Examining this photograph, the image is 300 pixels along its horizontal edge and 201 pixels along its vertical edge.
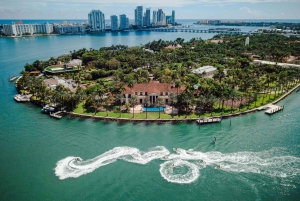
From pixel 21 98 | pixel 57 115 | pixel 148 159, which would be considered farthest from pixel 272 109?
pixel 21 98

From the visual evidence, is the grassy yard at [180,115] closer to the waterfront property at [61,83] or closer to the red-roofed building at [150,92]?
the red-roofed building at [150,92]

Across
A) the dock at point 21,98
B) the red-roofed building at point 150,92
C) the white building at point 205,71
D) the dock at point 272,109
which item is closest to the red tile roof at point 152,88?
the red-roofed building at point 150,92

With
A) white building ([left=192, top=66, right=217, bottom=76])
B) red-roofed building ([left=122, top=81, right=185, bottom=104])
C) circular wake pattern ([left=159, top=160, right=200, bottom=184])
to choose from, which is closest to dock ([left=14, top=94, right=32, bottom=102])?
red-roofed building ([left=122, top=81, right=185, bottom=104])

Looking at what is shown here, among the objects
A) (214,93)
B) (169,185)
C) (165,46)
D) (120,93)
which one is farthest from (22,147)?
(165,46)

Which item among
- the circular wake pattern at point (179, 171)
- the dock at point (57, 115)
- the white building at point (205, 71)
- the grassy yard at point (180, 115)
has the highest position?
the white building at point (205, 71)

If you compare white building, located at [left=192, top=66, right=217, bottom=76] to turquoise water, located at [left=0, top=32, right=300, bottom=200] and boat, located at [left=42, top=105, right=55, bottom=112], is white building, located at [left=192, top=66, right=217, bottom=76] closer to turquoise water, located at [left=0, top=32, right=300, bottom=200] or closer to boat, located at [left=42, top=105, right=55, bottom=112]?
turquoise water, located at [left=0, top=32, right=300, bottom=200]

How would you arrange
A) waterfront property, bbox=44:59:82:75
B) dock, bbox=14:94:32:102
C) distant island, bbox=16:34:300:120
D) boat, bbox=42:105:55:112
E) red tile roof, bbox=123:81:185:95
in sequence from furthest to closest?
waterfront property, bbox=44:59:82:75
dock, bbox=14:94:32:102
red tile roof, bbox=123:81:185:95
boat, bbox=42:105:55:112
distant island, bbox=16:34:300:120

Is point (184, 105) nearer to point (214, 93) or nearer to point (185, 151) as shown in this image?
point (214, 93)
